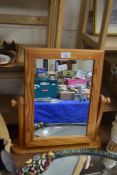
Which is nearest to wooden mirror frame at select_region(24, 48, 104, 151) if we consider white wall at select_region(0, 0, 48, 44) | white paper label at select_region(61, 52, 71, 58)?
white paper label at select_region(61, 52, 71, 58)

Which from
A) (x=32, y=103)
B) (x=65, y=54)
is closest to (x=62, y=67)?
(x=65, y=54)

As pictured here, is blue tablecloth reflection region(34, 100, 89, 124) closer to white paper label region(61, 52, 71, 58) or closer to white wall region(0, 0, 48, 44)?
white paper label region(61, 52, 71, 58)

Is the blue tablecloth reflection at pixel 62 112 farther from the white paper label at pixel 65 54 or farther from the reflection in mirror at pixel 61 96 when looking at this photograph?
the white paper label at pixel 65 54

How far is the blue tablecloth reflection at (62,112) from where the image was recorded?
1.48m

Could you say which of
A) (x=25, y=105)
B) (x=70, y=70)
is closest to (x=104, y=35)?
(x=70, y=70)

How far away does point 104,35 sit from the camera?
54.1 inches

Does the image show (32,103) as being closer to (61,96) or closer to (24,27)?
(61,96)

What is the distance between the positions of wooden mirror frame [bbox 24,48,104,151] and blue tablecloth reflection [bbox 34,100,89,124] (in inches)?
1.5

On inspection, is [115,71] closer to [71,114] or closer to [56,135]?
[71,114]

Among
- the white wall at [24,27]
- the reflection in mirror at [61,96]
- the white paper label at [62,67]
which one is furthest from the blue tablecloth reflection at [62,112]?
the white wall at [24,27]

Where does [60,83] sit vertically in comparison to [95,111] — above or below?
above

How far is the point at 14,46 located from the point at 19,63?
6.9 inches

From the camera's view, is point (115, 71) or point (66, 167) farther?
point (115, 71)

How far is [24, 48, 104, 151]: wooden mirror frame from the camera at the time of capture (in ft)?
4.30
